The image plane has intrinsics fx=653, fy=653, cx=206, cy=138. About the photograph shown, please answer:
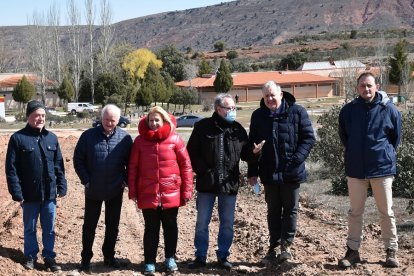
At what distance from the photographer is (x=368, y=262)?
256 inches

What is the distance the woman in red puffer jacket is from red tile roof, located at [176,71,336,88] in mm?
54019

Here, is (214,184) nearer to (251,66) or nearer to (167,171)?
(167,171)

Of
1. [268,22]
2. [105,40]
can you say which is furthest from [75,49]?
[268,22]

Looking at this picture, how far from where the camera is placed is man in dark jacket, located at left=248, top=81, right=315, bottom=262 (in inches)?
247

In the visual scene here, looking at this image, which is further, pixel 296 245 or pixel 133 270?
pixel 296 245

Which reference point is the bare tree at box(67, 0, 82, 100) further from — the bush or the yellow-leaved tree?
the bush

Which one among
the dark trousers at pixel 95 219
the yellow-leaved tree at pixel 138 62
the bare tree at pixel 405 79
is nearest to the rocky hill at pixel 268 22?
the yellow-leaved tree at pixel 138 62

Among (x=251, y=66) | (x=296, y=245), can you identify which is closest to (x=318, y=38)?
(x=251, y=66)

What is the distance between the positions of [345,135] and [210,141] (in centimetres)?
131

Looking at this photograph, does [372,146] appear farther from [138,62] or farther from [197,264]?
[138,62]

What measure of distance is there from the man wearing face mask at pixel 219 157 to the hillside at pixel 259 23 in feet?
449

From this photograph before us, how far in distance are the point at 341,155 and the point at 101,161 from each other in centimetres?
784

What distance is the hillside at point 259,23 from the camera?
152m

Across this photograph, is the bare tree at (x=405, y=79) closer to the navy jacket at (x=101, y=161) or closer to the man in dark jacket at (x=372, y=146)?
the man in dark jacket at (x=372, y=146)
